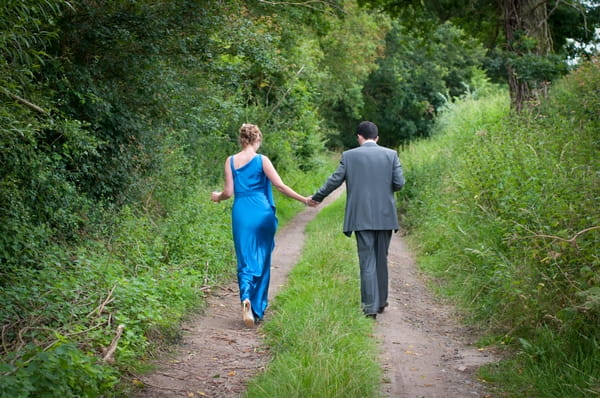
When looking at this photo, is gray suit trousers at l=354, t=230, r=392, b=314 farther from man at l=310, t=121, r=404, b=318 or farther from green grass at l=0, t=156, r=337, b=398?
green grass at l=0, t=156, r=337, b=398

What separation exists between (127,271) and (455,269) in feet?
15.0

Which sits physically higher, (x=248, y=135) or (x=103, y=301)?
(x=248, y=135)

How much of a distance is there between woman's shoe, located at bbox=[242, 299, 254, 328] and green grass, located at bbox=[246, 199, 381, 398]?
0.70 feet

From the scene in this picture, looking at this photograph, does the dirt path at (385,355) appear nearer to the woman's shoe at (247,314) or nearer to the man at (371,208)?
the woman's shoe at (247,314)

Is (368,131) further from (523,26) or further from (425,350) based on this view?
(523,26)

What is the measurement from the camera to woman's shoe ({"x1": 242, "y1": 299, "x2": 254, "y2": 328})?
25.2 feet

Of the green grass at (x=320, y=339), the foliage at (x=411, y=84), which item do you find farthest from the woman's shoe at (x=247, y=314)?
the foliage at (x=411, y=84)

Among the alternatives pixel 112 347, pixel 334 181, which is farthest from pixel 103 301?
pixel 334 181

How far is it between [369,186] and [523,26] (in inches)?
369

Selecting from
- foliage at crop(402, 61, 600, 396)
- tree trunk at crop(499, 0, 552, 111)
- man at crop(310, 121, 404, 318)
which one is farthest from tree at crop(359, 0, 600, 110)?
man at crop(310, 121, 404, 318)

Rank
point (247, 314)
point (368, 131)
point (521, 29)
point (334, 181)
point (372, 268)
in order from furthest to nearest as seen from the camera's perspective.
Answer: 1. point (521, 29)
2. point (368, 131)
3. point (334, 181)
4. point (372, 268)
5. point (247, 314)

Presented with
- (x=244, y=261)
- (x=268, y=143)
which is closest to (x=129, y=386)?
(x=244, y=261)

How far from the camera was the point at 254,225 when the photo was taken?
26.8 feet

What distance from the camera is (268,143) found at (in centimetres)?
2139
